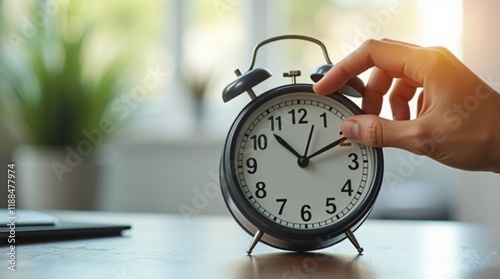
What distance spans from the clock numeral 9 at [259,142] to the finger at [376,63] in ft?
0.35

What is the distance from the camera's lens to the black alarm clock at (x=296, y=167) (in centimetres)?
98

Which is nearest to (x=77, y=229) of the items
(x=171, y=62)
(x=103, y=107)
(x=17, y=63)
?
(x=103, y=107)

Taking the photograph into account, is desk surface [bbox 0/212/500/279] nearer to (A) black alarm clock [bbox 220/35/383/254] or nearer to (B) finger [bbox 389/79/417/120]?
(A) black alarm clock [bbox 220/35/383/254]

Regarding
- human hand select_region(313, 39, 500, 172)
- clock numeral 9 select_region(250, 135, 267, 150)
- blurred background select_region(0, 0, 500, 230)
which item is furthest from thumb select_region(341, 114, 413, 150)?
blurred background select_region(0, 0, 500, 230)

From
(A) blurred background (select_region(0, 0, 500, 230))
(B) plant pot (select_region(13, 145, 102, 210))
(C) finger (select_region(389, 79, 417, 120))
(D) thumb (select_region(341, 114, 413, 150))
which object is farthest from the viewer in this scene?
(A) blurred background (select_region(0, 0, 500, 230))

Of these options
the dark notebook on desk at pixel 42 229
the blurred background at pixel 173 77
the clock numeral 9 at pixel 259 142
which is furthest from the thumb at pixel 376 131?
the blurred background at pixel 173 77

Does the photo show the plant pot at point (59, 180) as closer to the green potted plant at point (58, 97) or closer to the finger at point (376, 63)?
the green potted plant at point (58, 97)

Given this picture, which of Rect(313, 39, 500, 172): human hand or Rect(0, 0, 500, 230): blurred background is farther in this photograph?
Rect(0, 0, 500, 230): blurred background

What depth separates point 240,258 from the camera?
96cm

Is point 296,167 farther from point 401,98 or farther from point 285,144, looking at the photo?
point 401,98

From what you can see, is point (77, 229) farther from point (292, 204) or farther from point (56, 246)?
point (292, 204)

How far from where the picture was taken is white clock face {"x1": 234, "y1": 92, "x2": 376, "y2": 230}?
0.99 m

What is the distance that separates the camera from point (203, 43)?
3674 millimetres

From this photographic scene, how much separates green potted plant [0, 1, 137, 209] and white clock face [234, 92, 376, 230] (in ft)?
6.71
